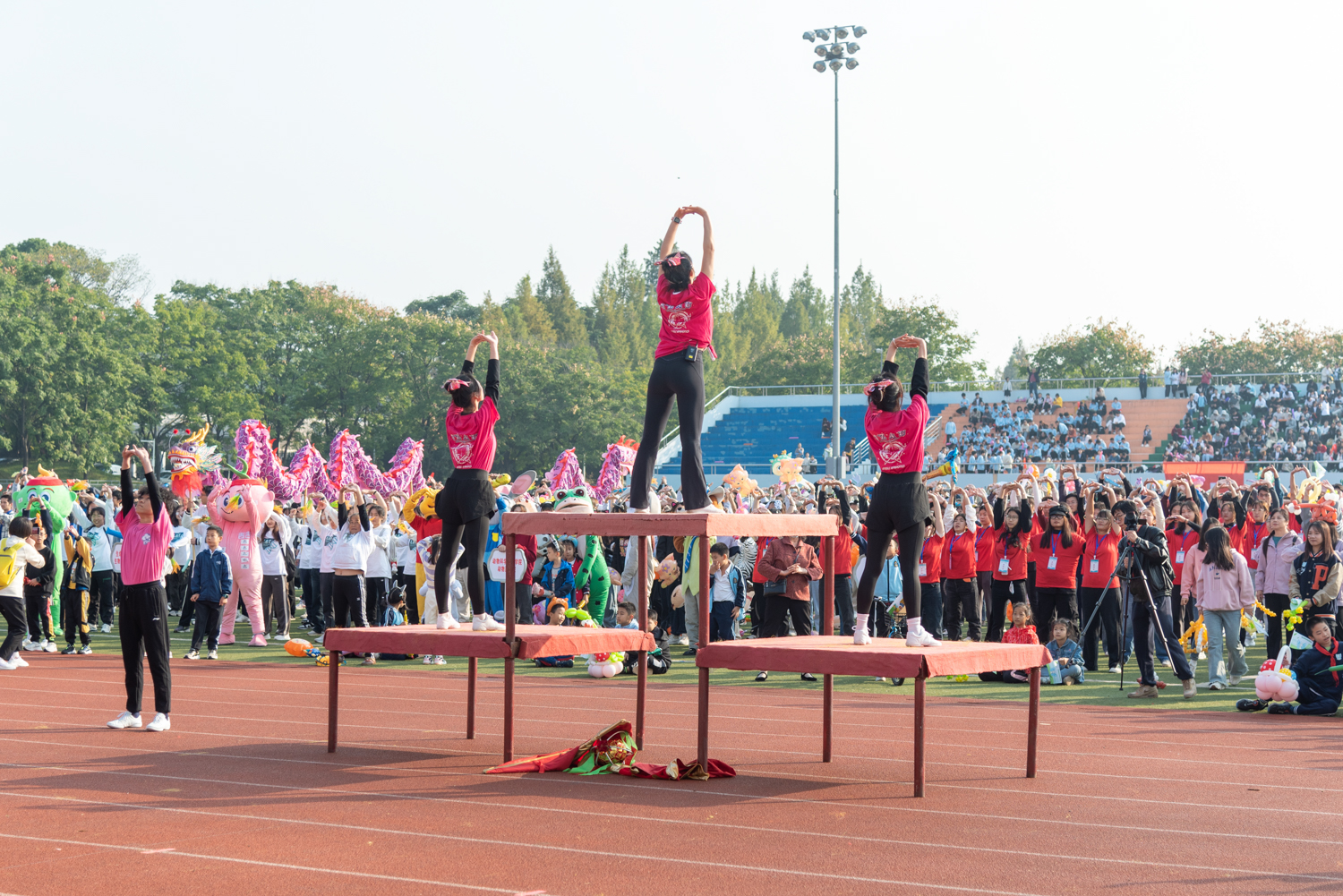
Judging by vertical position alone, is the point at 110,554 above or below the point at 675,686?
above

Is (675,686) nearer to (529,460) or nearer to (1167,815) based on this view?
(1167,815)

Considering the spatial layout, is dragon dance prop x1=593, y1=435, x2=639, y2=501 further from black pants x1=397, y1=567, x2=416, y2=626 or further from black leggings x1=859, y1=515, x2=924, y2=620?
black leggings x1=859, y1=515, x2=924, y2=620

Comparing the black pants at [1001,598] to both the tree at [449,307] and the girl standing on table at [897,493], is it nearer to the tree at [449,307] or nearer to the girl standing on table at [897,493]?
the girl standing on table at [897,493]

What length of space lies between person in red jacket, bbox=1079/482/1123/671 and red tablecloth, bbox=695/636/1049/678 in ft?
18.2

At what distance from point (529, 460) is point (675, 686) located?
49706 mm

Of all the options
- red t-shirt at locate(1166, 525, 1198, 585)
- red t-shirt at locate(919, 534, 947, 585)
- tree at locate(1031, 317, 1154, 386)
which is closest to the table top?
red t-shirt at locate(919, 534, 947, 585)

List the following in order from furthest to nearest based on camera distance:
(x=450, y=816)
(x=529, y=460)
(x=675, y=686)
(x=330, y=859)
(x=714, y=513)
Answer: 1. (x=529, y=460)
2. (x=675, y=686)
3. (x=714, y=513)
4. (x=450, y=816)
5. (x=330, y=859)

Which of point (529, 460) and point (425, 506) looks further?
point (529, 460)

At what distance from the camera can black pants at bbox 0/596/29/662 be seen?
15.0 m

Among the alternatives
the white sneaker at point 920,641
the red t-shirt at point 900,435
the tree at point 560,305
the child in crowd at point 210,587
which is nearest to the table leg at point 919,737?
the white sneaker at point 920,641

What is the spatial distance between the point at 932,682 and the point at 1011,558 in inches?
69.9

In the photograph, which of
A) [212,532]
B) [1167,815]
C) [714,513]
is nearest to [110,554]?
[212,532]

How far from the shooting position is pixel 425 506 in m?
15.9

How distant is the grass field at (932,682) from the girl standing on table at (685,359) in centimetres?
515
